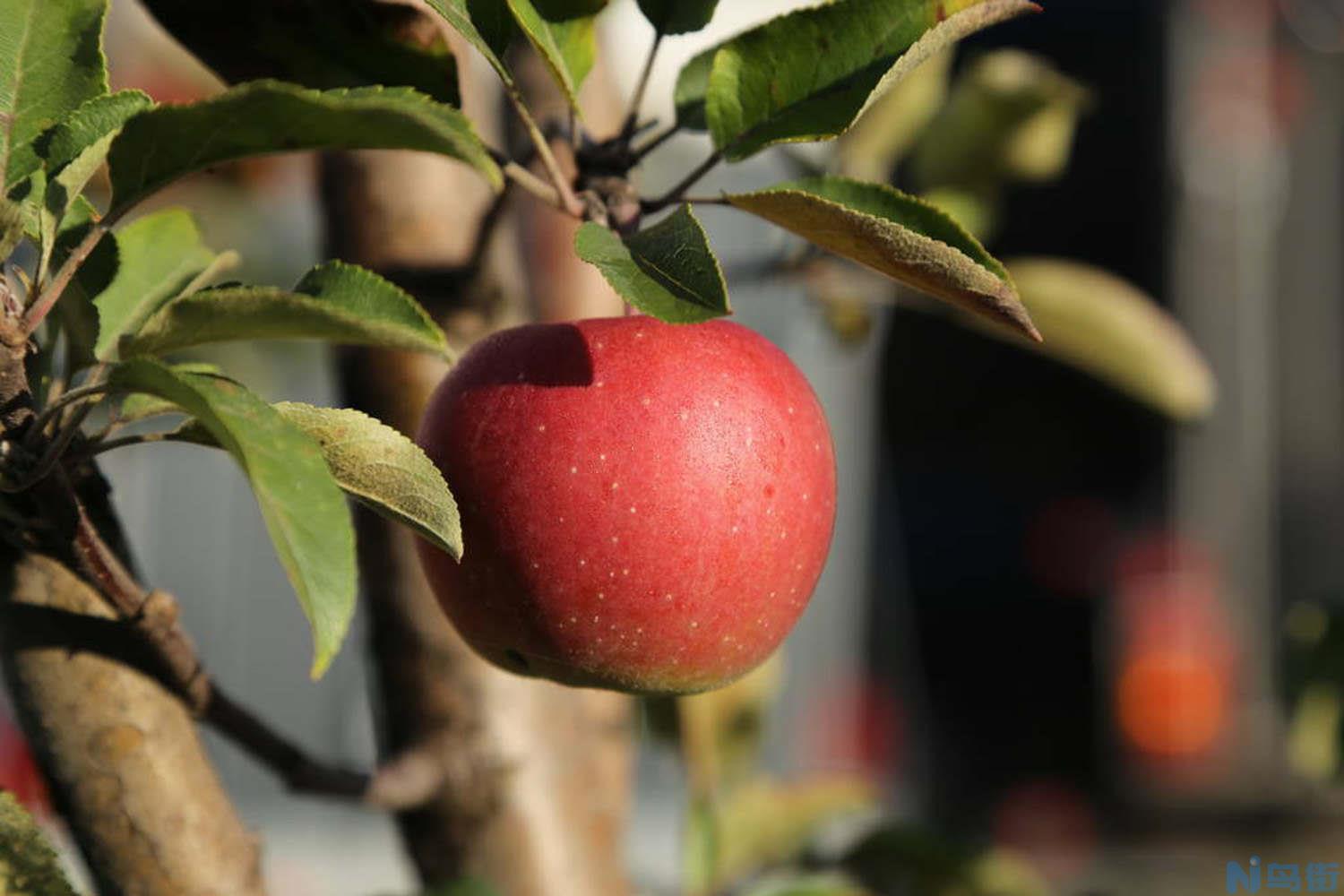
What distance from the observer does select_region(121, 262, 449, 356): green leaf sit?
378 mm

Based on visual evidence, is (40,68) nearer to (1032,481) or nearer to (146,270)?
(146,270)

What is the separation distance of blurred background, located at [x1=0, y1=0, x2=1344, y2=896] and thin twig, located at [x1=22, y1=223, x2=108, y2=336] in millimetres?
2671

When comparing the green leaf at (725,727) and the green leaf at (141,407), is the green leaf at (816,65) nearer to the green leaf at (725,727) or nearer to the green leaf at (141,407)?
the green leaf at (141,407)

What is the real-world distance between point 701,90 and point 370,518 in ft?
0.95

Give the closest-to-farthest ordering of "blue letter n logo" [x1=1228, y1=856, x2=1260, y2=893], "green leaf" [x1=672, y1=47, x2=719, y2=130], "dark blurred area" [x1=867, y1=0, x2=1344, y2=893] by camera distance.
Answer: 1. "green leaf" [x1=672, y1=47, x2=719, y2=130]
2. "blue letter n logo" [x1=1228, y1=856, x2=1260, y2=893]
3. "dark blurred area" [x1=867, y1=0, x2=1344, y2=893]

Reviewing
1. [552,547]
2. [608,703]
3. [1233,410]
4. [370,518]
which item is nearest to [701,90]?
[552,547]

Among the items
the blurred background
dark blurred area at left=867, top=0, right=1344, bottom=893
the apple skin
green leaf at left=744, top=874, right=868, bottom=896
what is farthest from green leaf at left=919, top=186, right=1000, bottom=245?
dark blurred area at left=867, top=0, right=1344, bottom=893

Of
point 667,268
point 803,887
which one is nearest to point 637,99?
point 667,268

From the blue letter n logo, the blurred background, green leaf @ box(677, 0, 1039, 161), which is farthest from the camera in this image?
the blurred background

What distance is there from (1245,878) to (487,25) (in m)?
0.89

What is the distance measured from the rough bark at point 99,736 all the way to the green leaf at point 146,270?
0.26 ft

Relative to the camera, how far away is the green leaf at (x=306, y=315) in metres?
0.38

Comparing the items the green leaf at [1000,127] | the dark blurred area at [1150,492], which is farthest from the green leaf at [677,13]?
the dark blurred area at [1150,492]

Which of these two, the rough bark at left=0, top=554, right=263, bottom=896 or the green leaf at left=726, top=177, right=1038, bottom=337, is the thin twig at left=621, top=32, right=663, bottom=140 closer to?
the green leaf at left=726, top=177, right=1038, bottom=337
